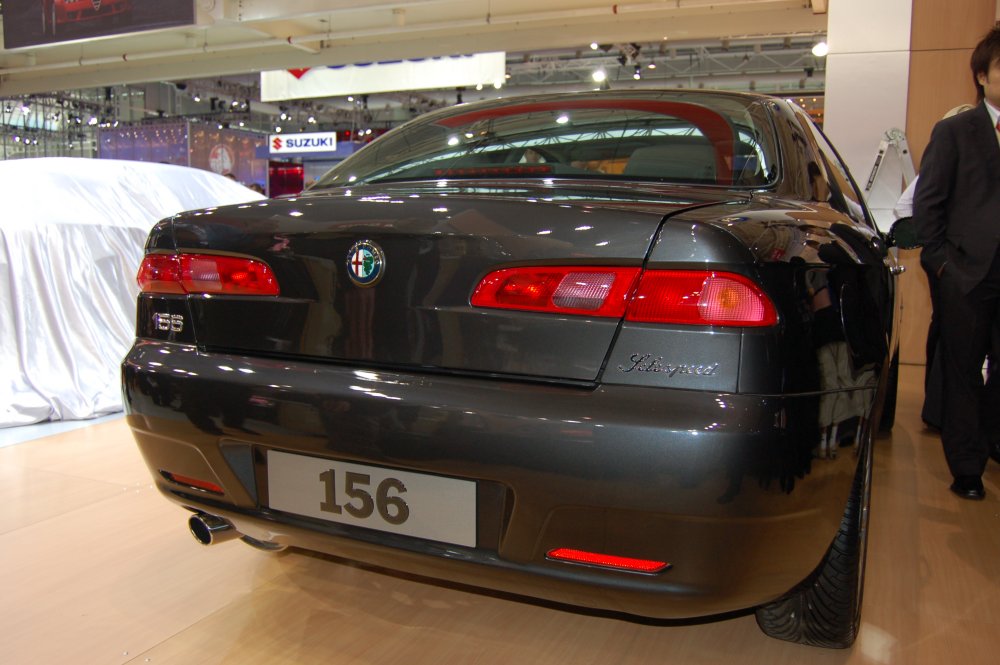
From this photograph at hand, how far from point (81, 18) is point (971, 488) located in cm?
932

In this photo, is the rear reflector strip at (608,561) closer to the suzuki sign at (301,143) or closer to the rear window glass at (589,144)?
the rear window glass at (589,144)

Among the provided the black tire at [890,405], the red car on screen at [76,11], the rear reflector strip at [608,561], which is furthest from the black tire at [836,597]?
the red car on screen at [76,11]

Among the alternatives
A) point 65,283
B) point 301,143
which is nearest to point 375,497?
point 65,283

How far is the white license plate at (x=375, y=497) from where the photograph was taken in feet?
3.87

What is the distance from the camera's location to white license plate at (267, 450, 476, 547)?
1.18 metres

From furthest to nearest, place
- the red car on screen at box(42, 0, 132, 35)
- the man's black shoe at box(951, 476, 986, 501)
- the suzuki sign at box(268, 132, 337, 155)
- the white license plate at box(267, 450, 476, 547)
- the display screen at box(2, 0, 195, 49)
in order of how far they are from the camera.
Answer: the suzuki sign at box(268, 132, 337, 155), the red car on screen at box(42, 0, 132, 35), the display screen at box(2, 0, 195, 49), the man's black shoe at box(951, 476, 986, 501), the white license plate at box(267, 450, 476, 547)

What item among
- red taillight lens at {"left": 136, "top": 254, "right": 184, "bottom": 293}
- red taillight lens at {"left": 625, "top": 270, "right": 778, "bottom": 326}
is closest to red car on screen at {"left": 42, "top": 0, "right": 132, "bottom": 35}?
red taillight lens at {"left": 136, "top": 254, "right": 184, "bottom": 293}

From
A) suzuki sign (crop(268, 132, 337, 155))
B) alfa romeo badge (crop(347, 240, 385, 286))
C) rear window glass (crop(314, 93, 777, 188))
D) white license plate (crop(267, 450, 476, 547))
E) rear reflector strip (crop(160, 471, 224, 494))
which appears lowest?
rear reflector strip (crop(160, 471, 224, 494))

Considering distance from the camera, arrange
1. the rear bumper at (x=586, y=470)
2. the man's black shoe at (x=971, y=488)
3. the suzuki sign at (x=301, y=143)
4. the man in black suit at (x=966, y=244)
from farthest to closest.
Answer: the suzuki sign at (x=301, y=143) → the man's black shoe at (x=971, y=488) → the man in black suit at (x=966, y=244) → the rear bumper at (x=586, y=470)

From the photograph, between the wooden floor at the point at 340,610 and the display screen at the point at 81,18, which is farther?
the display screen at the point at 81,18

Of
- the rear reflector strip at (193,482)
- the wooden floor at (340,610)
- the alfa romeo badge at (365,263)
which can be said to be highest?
the alfa romeo badge at (365,263)

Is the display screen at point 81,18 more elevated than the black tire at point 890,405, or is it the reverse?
the display screen at point 81,18

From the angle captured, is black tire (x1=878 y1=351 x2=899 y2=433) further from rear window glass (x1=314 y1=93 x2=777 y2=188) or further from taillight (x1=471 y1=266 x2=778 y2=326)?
taillight (x1=471 y1=266 x2=778 y2=326)

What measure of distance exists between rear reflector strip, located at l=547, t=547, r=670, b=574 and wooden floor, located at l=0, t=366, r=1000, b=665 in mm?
491
